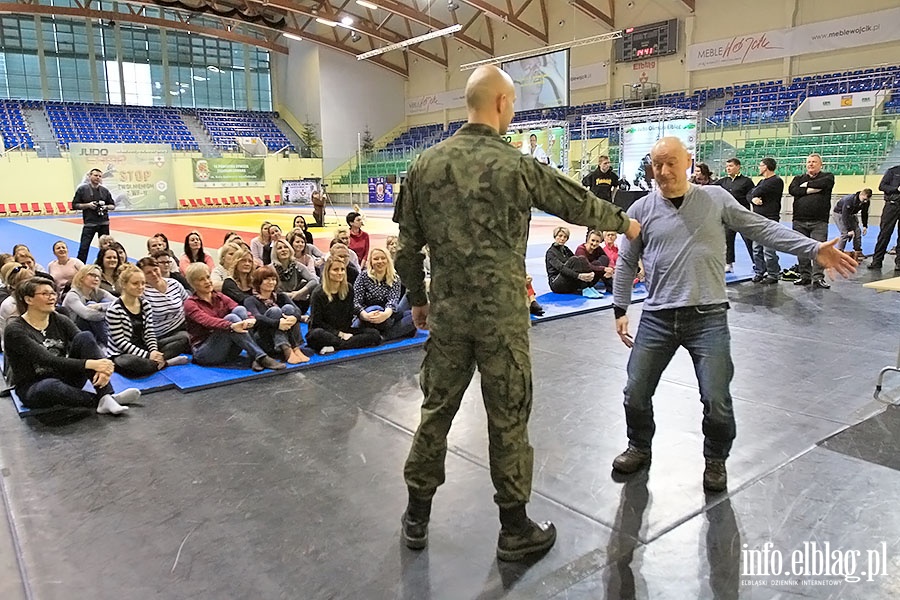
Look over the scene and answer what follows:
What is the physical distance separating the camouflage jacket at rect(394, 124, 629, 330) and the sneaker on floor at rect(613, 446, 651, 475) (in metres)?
1.42

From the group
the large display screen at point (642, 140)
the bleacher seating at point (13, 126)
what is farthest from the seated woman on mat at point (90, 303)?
the bleacher seating at point (13, 126)

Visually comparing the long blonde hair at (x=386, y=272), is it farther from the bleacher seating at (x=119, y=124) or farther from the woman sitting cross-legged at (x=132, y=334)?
the bleacher seating at (x=119, y=124)

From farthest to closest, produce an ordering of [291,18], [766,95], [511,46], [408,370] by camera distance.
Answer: [291,18] < [511,46] < [766,95] < [408,370]

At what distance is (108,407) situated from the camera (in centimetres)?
464

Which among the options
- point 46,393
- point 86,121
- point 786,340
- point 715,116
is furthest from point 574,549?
point 86,121

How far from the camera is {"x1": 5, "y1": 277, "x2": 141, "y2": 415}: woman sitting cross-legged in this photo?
4.42 metres

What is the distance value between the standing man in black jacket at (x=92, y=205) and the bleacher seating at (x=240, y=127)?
2413 centimetres

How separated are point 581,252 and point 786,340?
334 cm

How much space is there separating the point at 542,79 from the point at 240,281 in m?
22.8

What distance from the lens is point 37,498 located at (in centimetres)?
344

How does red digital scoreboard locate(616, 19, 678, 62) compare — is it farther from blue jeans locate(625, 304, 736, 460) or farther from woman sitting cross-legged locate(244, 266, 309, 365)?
blue jeans locate(625, 304, 736, 460)

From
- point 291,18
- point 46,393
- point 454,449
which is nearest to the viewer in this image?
point 454,449

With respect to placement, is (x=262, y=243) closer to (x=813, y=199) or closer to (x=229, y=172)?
(x=813, y=199)

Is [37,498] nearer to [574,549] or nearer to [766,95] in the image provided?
[574,549]
